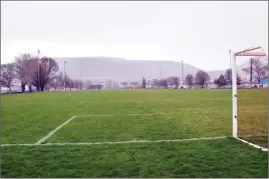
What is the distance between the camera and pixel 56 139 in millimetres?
7895

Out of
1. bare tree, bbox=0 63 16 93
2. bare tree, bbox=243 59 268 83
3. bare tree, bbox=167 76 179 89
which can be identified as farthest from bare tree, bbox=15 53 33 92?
bare tree, bbox=167 76 179 89

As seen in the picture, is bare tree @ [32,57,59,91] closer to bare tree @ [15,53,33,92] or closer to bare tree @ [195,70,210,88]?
bare tree @ [15,53,33,92]

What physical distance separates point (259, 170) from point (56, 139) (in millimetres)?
5158

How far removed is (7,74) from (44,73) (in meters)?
13.8

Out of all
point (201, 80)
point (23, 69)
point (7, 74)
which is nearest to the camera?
point (7, 74)

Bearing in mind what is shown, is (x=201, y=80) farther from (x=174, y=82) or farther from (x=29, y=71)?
(x=29, y=71)

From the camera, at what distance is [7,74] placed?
75.1 metres

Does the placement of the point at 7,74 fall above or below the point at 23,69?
below

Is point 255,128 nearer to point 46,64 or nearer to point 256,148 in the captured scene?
point 256,148

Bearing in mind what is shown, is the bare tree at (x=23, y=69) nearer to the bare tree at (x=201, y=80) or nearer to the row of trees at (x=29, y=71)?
the row of trees at (x=29, y=71)

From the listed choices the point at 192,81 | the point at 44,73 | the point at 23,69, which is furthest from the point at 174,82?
the point at 23,69

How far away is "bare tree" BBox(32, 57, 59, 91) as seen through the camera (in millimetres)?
83500

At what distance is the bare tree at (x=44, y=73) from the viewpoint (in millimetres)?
83500

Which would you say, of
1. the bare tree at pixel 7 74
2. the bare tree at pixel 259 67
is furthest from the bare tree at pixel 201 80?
the bare tree at pixel 259 67
